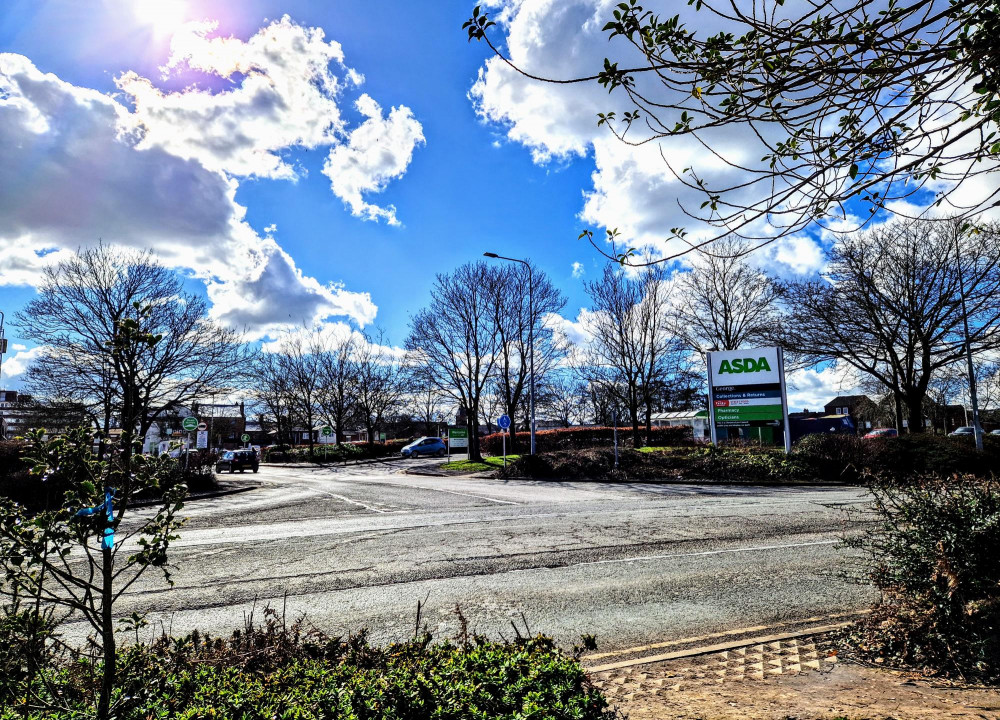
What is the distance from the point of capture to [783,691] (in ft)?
12.4

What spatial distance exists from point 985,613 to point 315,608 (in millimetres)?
5607

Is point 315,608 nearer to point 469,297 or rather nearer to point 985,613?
point 985,613

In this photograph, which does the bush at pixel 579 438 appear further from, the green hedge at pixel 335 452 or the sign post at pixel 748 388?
the sign post at pixel 748 388

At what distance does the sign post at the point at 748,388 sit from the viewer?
2503cm

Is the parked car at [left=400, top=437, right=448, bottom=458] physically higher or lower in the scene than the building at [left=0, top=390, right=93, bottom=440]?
lower

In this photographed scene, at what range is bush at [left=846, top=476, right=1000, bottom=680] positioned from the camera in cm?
390

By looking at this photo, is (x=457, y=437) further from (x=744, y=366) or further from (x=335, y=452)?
(x=744, y=366)

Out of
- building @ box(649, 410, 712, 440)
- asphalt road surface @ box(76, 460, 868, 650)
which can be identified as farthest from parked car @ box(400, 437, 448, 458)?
asphalt road surface @ box(76, 460, 868, 650)

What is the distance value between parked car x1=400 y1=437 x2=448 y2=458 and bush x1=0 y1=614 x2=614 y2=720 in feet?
146

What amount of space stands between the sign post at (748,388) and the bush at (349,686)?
24.1 m

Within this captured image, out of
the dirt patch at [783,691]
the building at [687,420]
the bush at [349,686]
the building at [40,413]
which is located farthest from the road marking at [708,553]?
the building at [687,420]

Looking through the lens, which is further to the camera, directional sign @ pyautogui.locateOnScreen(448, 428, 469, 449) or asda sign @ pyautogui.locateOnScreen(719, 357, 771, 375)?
directional sign @ pyautogui.locateOnScreen(448, 428, 469, 449)

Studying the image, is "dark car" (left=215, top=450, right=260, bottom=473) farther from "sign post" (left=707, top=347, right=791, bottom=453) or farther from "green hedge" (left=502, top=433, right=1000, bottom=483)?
"sign post" (left=707, top=347, right=791, bottom=453)

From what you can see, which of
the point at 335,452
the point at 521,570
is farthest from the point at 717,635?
the point at 335,452
